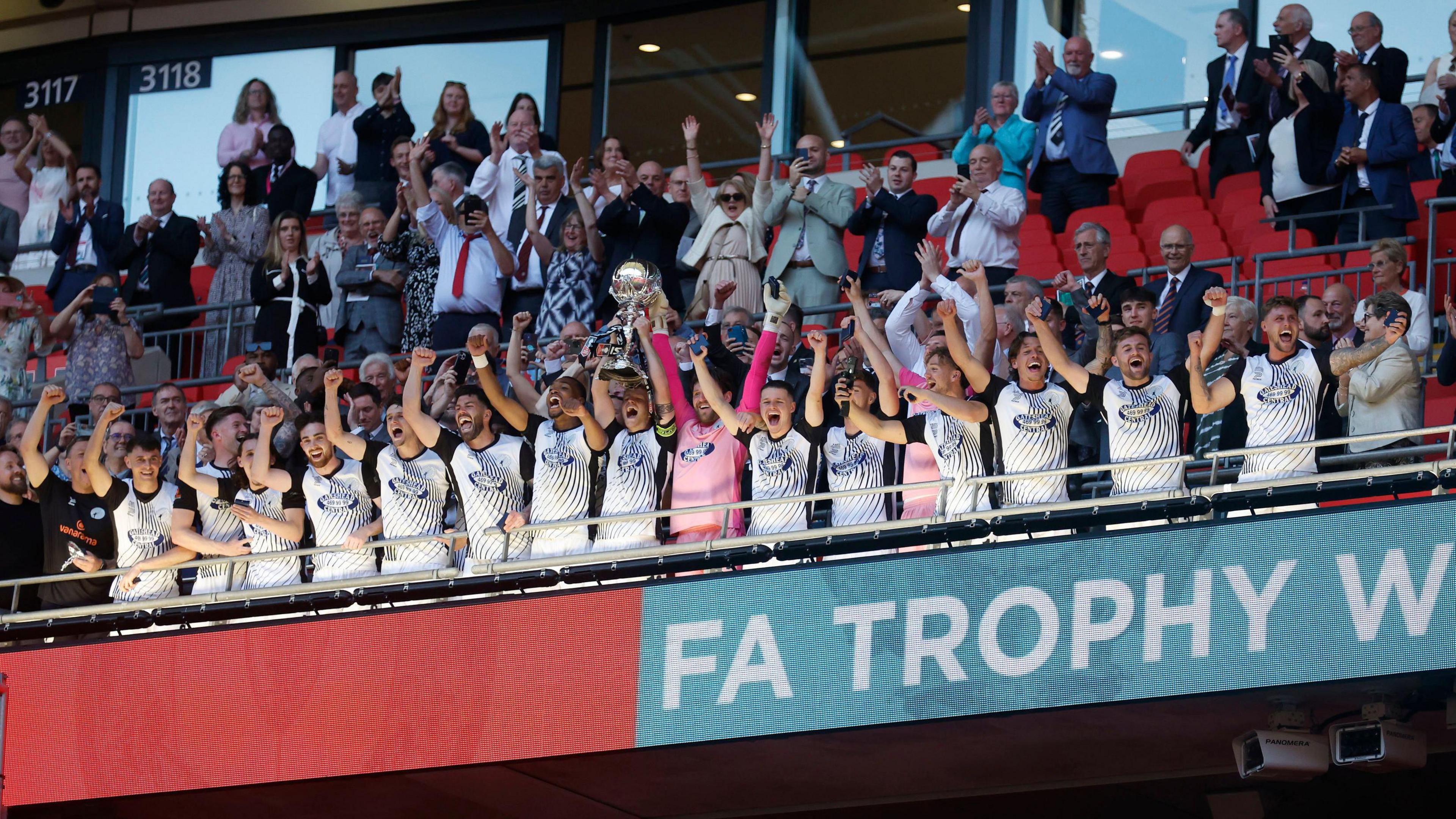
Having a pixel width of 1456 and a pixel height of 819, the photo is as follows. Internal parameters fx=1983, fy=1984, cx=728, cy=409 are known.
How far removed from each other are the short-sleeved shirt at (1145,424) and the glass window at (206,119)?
10351mm

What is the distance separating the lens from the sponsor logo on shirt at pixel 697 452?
8.77 meters

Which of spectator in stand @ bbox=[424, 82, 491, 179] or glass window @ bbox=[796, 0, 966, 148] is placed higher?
glass window @ bbox=[796, 0, 966, 148]

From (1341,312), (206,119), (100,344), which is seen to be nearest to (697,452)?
(1341,312)

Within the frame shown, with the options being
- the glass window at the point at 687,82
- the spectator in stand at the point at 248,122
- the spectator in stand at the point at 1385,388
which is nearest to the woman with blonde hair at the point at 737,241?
the spectator in stand at the point at 1385,388

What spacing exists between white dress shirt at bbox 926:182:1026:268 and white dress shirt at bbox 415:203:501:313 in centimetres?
262

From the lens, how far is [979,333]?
362 inches

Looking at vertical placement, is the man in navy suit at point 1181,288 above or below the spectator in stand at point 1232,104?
below

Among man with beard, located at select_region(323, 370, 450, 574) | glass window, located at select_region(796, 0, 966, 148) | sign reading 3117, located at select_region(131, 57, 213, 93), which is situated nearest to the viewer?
man with beard, located at select_region(323, 370, 450, 574)

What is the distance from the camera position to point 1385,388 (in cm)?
791

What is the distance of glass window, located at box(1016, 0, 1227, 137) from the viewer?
13883mm

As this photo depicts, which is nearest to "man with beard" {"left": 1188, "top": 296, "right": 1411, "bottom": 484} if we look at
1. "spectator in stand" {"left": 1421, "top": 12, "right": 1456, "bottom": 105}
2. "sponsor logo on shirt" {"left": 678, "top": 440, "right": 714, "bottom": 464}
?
"sponsor logo on shirt" {"left": 678, "top": 440, "right": 714, "bottom": 464}

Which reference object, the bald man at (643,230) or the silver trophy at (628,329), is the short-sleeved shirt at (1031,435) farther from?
the bald man at (643,230)

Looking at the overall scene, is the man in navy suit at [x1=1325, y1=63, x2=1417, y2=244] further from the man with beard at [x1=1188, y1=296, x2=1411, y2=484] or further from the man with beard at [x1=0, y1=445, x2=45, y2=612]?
the man with beard at [x1=0, y1=445, x2=45, y2=612]

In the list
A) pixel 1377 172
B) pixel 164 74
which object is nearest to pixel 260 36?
pixel 164 74
